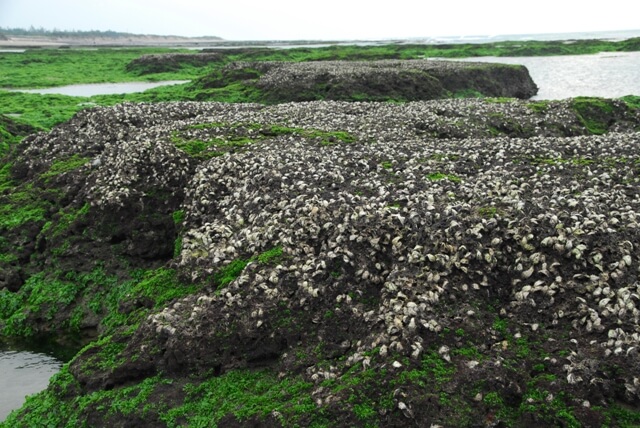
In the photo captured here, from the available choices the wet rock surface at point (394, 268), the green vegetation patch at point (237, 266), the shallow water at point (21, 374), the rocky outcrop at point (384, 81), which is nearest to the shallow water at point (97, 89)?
the rocky outcrop at point (384, 81)

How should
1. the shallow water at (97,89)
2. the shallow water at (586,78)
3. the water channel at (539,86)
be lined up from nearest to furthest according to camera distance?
the water channel at (539,86) < the shallow water at (586,78) < the shallow water at (97,89)

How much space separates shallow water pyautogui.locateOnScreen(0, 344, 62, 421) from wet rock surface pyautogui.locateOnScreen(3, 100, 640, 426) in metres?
2.50

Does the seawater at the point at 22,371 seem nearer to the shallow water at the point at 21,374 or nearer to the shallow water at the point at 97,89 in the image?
the shallow water at the point at 21,374

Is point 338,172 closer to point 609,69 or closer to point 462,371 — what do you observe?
point 462,371

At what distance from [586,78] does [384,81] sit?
31050 mm

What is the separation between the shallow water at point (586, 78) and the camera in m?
51.3

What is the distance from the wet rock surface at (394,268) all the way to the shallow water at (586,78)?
3682cm

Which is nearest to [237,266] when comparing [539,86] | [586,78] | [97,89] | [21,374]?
[21,374]

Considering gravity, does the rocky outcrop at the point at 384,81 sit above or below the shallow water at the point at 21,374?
above

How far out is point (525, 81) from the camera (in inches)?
2242

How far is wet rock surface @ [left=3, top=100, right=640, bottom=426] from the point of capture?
30.2ft

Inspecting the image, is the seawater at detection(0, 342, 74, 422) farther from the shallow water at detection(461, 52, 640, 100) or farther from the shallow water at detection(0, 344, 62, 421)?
the shallow water at detection(461, 52, 640, 100)

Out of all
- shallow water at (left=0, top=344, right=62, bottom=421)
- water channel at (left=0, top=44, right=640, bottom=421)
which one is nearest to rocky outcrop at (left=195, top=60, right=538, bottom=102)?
water channel at (left=0, top=44, right=640, bottom=421)

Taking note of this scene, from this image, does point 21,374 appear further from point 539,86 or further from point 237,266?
point 539,86
